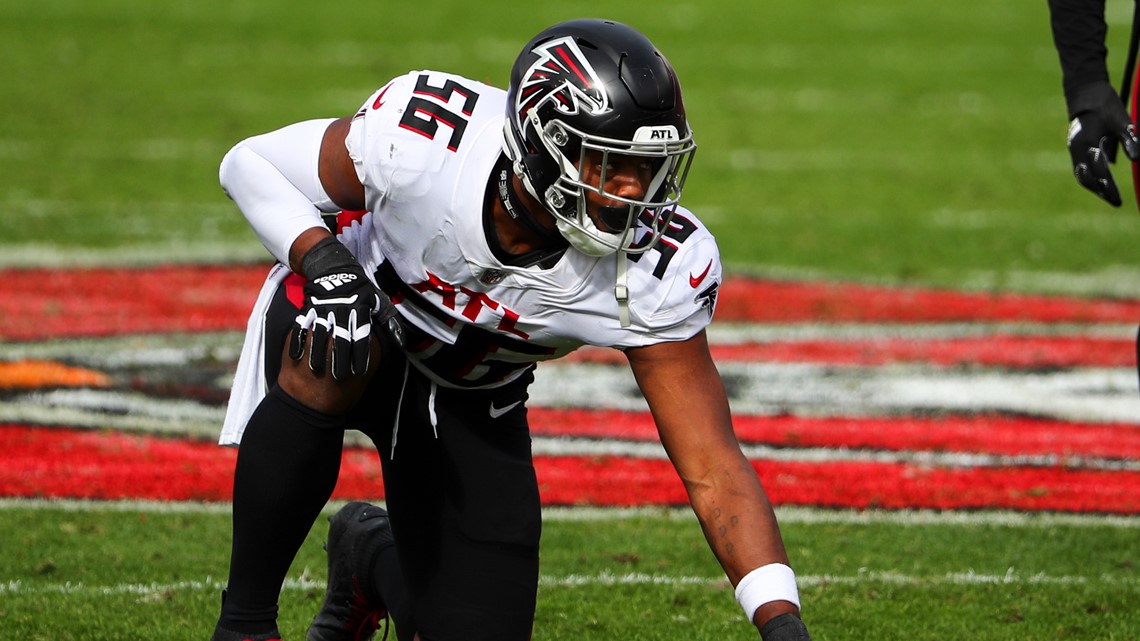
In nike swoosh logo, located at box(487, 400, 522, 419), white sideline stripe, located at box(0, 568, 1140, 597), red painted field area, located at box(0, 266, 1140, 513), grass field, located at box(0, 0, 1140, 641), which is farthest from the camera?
red painted field area, located at box(0, 266, 1140, 513)

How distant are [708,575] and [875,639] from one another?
58cm

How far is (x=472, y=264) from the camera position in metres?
3.01

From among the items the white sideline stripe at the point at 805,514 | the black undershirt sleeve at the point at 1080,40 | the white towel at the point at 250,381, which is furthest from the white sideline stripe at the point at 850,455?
the white towel at the point at 250,381

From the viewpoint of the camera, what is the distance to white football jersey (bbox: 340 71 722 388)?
A: 2975mm

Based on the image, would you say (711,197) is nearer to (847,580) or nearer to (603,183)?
(847,580)

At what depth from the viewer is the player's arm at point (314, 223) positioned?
9.40 feet

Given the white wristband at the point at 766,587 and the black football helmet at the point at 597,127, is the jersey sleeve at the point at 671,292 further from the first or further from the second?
the white wristband at the point at 766,587

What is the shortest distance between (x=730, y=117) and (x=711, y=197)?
8.20ft

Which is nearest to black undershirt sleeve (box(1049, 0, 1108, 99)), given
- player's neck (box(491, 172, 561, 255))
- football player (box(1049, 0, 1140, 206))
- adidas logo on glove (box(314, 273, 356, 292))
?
football player (box(1049, 0, 1140, 206))

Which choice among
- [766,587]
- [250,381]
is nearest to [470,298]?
[250,381]

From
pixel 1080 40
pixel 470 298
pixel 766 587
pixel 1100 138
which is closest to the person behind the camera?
pixel 766 587

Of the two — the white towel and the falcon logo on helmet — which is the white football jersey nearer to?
the falcon logo on helmet

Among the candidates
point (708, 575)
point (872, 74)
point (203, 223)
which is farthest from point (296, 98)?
point (708, 575)

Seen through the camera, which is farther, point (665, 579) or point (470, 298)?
point (665, 579)
